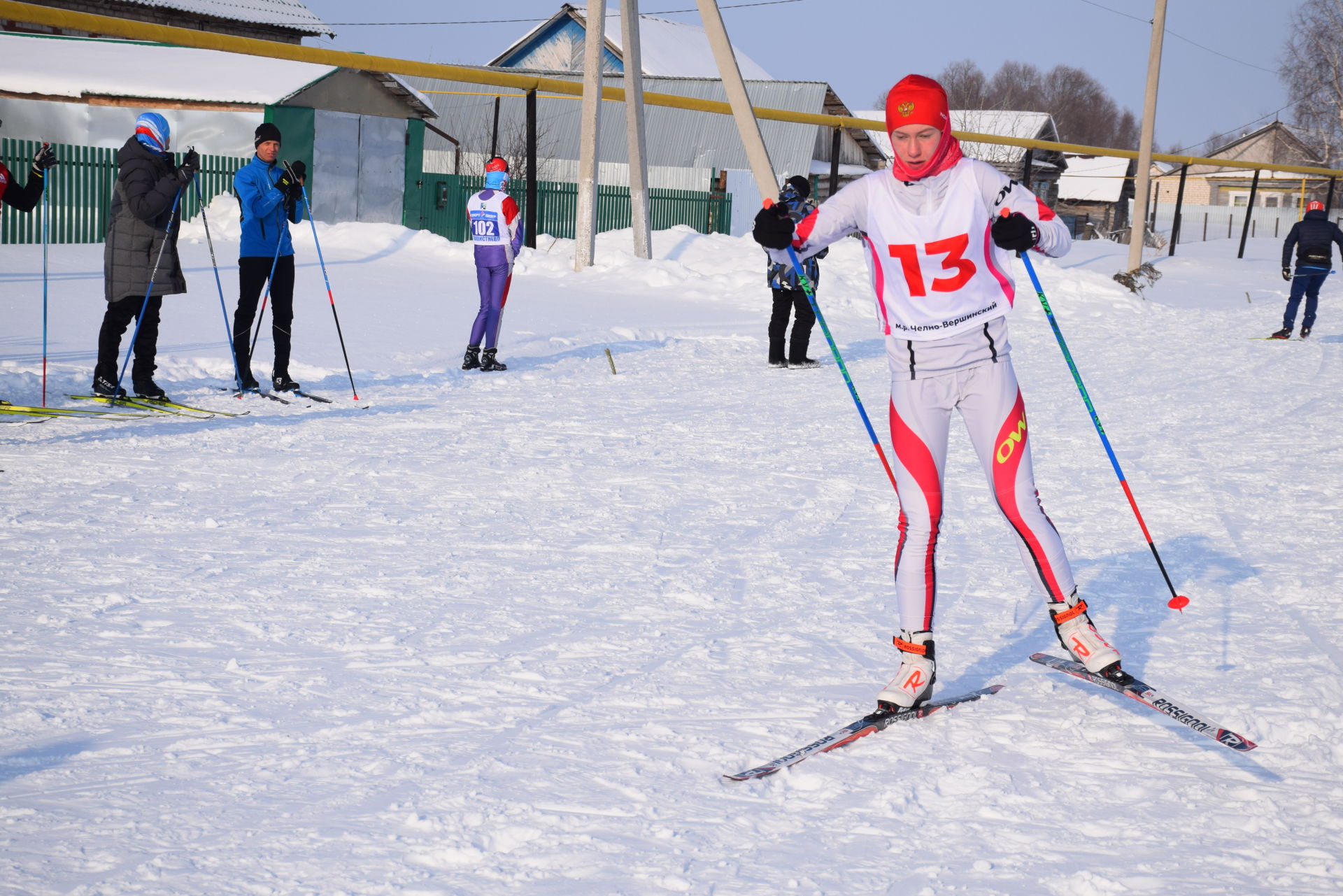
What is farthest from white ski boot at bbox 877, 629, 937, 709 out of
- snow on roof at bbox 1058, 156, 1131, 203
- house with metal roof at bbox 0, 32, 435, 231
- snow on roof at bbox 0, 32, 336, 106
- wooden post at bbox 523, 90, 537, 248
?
snow on roof at bbox 1058, 156, 1131, 203

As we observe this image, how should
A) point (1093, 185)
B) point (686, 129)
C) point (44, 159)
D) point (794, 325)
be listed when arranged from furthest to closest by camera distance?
1. point (1093, 185)
2. point (686, 129)
3. point (794, 325)
4. point (44, 159)

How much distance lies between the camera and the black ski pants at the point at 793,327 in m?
11.5

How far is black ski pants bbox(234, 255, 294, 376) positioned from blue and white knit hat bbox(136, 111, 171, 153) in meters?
0.99

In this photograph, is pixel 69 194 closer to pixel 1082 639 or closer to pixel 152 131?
pixel 152 131

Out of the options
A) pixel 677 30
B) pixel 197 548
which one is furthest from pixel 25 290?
pixel 677 30

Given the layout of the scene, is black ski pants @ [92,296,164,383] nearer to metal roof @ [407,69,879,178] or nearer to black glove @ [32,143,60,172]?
black glove @ [32,143,60,172]

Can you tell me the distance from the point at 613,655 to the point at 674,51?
41535 millimetres

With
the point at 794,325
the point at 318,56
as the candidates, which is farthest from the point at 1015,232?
the point at 318,56

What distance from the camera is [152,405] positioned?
26.2 feet

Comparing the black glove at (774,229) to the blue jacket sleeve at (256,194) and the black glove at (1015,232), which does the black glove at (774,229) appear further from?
the blue jacket sleeve at (256,194)

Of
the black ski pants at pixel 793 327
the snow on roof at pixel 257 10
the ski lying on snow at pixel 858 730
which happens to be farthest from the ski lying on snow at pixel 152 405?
the snow on roof at pixel 257 10

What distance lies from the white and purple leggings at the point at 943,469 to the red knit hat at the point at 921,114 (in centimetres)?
61

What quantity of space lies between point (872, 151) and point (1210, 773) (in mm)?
39698

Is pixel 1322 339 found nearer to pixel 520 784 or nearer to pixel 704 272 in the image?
pixel 704 272
